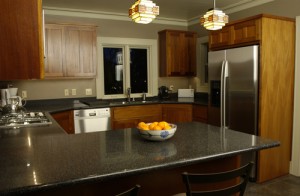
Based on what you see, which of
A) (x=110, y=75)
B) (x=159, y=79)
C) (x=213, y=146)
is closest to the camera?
(x=213, y=146)

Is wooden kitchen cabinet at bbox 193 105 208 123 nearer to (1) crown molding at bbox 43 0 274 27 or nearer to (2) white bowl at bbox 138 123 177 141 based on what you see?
(1) crown molding at bbox 43 0 274 27

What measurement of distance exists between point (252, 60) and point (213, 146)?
1877 millimetres

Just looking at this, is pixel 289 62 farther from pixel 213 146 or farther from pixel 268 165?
pixel 213 146

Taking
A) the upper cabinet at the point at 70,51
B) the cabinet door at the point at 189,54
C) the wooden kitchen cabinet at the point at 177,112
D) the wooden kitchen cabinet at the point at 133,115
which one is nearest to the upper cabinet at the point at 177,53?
the cabinet door at the point at 189,54

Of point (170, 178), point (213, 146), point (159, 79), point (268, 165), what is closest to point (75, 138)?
point (170, 178)

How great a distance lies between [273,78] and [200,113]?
130cm

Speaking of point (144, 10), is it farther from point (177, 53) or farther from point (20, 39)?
point (177, 53)

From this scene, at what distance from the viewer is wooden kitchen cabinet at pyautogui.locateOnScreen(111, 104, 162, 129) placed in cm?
410

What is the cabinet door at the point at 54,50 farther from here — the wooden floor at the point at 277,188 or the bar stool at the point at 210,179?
the bar stool at the point at 210,179

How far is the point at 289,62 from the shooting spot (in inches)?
130

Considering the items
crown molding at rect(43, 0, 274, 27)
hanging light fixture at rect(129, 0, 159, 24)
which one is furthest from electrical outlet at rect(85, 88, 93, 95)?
hanging light fixture at rect(129, 0, 159, 24)

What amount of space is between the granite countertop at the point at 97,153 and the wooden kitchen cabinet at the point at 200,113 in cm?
201

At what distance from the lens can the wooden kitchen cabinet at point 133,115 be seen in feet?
13.5

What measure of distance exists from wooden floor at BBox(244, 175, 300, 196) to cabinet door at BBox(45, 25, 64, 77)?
10.2 ft
